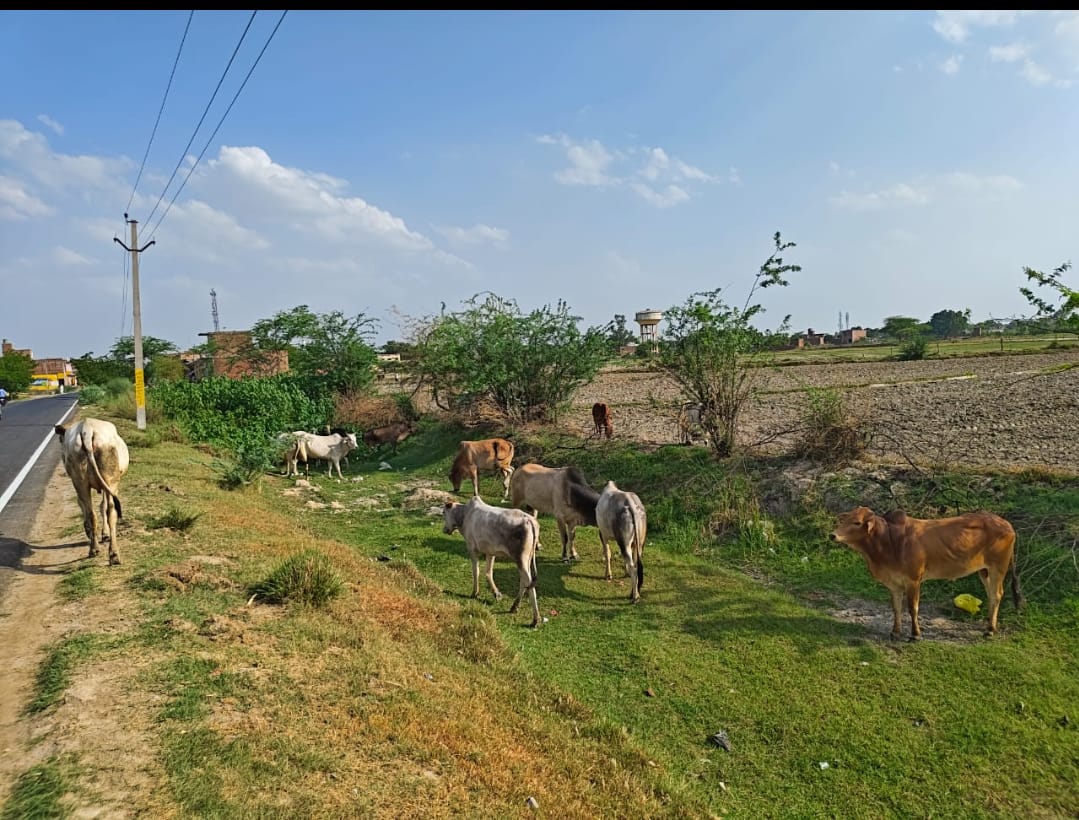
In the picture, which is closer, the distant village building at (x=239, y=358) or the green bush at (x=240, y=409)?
the green bush at (x=240, y=409)

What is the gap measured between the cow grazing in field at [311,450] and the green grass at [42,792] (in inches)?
527

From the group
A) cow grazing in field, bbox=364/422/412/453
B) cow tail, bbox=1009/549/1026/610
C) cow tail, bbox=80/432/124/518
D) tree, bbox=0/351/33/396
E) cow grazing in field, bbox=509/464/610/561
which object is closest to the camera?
cow tail, bbox=1009/549/1026/610

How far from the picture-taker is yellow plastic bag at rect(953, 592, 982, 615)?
22.6 feet

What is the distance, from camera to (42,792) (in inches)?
128

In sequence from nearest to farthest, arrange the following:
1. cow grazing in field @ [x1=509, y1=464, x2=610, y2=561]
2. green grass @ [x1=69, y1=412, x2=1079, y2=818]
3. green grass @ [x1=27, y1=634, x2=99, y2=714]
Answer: green grass @ [x1=69, y1=412, x2=1079, y2=818], green grass @ [x1=27, y1=634, x2=99, y2=714], cow grazing in field @ [x1=509, y1=464, x2=610, y2=561]


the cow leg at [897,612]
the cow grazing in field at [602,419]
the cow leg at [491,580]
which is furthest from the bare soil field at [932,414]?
the cow leg at [491,580]

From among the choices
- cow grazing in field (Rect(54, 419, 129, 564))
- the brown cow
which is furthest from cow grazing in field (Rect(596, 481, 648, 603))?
cow grazing in field (Rect(54, 419, 129, 564))

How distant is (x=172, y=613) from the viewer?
5520 millimetres

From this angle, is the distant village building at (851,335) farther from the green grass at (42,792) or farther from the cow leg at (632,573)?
the green grass at (42,792)

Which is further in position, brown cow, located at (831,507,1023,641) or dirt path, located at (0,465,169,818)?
brown cow, located at (831,507,1023,641)

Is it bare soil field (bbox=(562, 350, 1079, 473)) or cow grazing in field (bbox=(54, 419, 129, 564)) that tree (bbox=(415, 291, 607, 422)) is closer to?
bare soil field (bbox=(562, 350, 1079, 473))

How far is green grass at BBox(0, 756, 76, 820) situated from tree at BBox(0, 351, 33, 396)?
71.3 m

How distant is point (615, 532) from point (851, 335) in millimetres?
83251

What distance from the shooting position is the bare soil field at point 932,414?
35.6ft
